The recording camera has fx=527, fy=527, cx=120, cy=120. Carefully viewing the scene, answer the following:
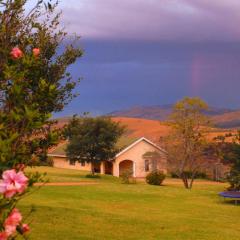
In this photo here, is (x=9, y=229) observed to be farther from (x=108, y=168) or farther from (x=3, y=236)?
(x=108, y=168)

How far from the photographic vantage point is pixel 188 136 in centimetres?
4747

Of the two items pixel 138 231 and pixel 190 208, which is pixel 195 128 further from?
pixel 138 231

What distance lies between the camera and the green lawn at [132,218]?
1512cm

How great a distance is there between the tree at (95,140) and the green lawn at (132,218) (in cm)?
2520

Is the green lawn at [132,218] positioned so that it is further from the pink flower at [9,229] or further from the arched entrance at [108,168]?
the arched entrance at [108,168]

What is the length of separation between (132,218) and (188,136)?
29.6m

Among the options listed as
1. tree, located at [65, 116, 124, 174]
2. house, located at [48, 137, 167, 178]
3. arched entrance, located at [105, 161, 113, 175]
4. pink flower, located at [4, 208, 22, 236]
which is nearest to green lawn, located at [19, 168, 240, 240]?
pink flower, located at [4, 208, 22, 236]

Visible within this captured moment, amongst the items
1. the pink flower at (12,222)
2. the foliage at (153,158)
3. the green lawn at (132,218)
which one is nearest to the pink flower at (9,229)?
the pink flower at (12,222)

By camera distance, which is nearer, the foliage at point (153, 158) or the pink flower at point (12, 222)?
the pink flower at point (12, 222)

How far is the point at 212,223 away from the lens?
1844cm

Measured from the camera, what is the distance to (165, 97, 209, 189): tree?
47.4m

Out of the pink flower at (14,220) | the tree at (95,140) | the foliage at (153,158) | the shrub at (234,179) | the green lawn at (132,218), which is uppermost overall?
the tree at (95,140)

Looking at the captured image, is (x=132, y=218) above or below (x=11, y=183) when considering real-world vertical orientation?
below

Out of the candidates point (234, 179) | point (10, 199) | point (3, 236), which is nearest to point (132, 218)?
point (10, 199)
